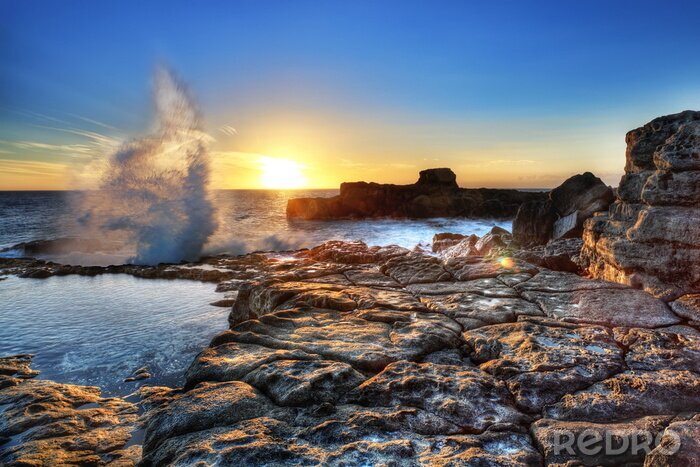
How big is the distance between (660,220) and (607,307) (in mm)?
1682

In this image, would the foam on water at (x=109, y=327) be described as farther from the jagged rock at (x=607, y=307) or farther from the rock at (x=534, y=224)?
the rock at (x=534, y=224)

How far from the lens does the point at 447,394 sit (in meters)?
2.67

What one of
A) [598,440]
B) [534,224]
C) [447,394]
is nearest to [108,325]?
[447,394]

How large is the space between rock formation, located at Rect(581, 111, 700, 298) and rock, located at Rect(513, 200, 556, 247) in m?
9.42

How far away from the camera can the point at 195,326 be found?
7250 mm

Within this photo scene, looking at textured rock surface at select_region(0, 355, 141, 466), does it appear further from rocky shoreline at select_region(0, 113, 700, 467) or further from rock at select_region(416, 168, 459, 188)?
rock at select_region(416, 168, 459, 188)

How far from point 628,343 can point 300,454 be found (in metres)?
3.15

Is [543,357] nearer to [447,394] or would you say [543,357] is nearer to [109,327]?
[447,394]

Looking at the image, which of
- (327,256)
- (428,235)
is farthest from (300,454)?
(428,235)

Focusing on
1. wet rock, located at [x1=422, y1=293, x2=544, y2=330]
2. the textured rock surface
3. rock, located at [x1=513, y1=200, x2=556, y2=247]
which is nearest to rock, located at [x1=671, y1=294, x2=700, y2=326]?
wet rock, located at [x1=422, y1=293, x2=544, y2=330]

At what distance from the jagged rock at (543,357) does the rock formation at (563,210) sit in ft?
32.2

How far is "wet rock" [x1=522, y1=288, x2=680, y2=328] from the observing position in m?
3.90

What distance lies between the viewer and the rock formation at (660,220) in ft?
14.9

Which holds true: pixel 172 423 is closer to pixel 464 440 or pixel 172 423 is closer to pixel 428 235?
pixel 464 440
